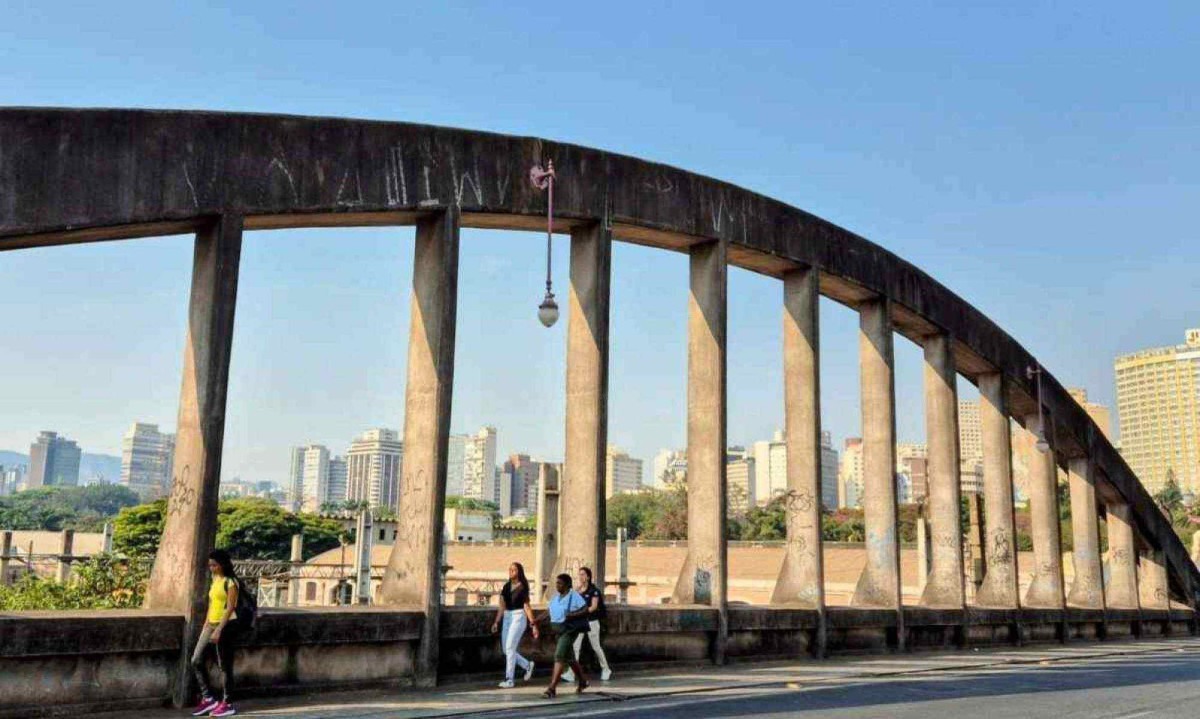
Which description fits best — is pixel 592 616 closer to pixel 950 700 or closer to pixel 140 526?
pixel 950 700

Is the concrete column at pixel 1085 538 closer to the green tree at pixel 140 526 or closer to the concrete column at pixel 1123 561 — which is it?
the concrete column at pixel 1123 561

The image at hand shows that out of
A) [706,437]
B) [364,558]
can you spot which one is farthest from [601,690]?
[364,558]

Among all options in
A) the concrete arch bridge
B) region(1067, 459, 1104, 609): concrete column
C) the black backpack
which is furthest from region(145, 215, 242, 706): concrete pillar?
region(1067, 459, 1104, 609): concrete column

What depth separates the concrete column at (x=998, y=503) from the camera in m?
24.9

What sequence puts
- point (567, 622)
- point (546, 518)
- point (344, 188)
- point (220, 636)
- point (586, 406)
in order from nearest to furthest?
point (220, 636), point (567, 622), point (344, 188), point (586, 406), point (546, 518)

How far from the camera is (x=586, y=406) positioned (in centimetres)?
1481

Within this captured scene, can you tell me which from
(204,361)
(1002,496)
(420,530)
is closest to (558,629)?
(420,530)

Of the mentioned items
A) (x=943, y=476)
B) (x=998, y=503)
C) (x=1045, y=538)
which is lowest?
(x=1045, y=538)

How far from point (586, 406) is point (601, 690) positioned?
4185mm

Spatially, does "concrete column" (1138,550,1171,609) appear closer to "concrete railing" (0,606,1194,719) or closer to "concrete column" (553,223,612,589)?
"concrete railing" (0,606,1194,719)

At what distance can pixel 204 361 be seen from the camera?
11031mm

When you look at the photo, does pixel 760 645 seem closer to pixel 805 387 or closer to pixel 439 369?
pixel 805 387

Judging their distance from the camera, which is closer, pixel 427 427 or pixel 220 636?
pixel 220 636

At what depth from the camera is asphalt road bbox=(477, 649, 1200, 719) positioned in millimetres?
10586
